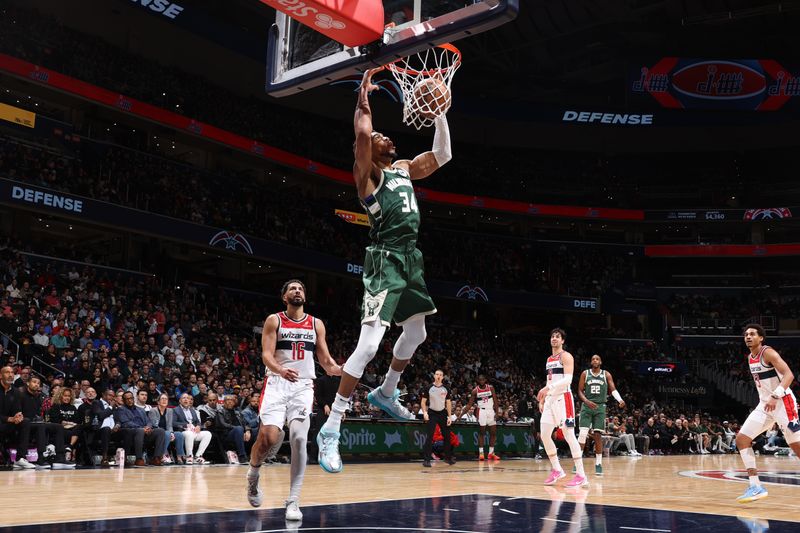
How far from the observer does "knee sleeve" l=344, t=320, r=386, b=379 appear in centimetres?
550

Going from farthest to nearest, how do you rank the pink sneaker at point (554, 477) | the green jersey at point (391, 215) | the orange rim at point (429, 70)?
the pink sneaker at point (554, 477) → the orange rim at point (429, 70) → the green jersey at point (391, 215)

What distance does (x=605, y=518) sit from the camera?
24.7ft

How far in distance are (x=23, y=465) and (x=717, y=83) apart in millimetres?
37246

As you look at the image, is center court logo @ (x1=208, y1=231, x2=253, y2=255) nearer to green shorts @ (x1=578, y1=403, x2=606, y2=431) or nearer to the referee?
the referee

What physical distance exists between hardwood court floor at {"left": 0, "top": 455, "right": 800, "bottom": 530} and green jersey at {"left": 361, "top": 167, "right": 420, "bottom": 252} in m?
3.61

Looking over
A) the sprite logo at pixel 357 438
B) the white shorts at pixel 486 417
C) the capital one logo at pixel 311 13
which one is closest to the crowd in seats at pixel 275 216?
the sprite logo at pixel 357 438

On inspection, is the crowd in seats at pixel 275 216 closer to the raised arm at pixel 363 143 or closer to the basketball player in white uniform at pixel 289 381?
the basketball player in white uniform at pixel 289 381

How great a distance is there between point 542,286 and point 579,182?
7690 mm

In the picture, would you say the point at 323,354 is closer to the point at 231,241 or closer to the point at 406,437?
the point at 406,437

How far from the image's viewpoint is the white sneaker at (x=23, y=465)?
509 inches

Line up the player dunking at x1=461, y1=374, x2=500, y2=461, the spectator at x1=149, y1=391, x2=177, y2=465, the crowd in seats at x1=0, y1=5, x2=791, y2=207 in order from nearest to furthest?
the spectator at x1=149, y1=391, x2=177, y2=465 → the player dunking at x1=461, y1=374, x2=500, y2=461 → the crowd in seats at x1=0, y1=5, x2=791, y2=207

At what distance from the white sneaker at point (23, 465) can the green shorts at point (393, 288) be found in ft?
32.0

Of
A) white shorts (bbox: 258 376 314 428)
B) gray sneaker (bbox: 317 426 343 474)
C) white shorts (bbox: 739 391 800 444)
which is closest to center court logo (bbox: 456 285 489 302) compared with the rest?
white shorts (bbox: 739 391 800 444)

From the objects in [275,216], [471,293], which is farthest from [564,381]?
[471,293]
